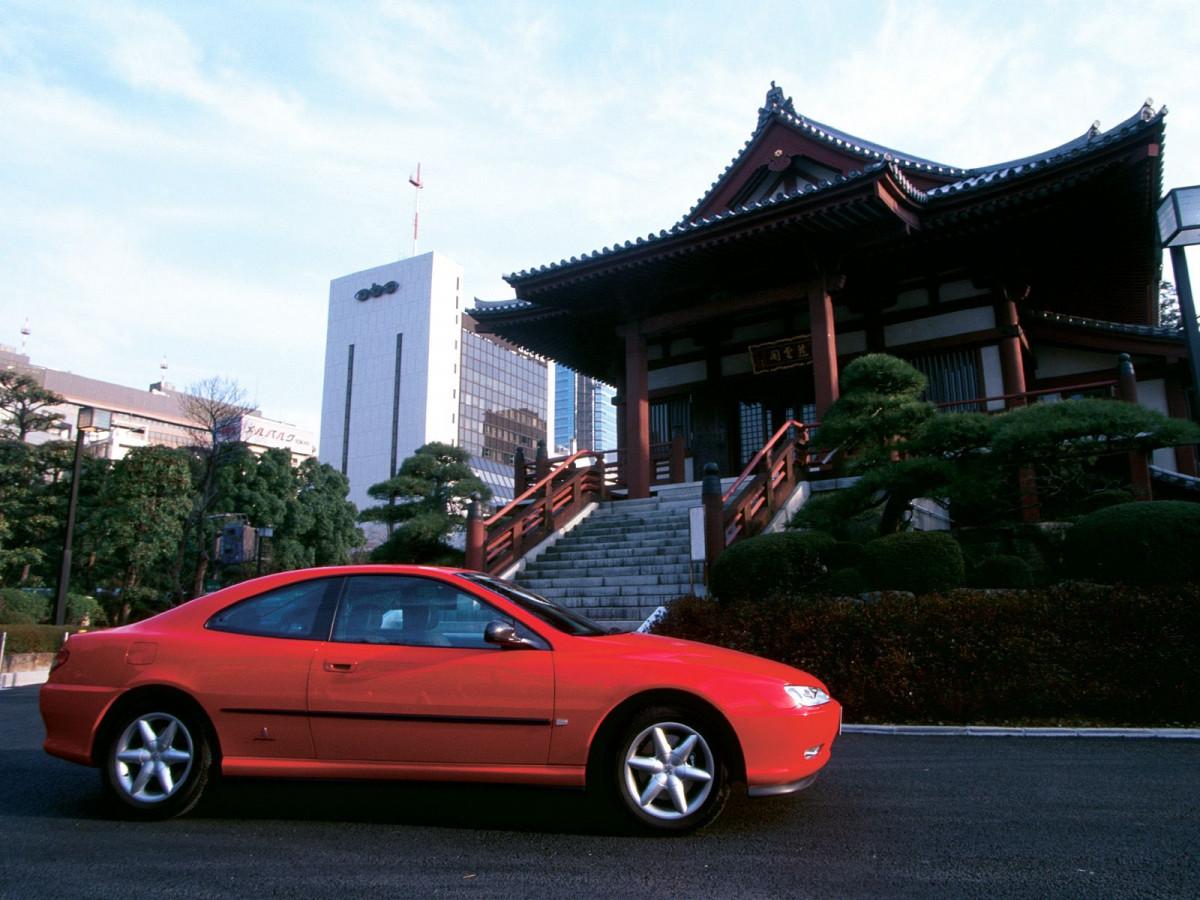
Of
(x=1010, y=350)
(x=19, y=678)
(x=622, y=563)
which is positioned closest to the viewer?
(x=622, y=563)

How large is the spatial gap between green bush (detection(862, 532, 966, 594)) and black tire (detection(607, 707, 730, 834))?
16.0ft

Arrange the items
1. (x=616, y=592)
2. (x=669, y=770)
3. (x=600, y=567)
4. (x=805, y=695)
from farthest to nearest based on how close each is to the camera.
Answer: (x=600, y=567), (x=616, y=592), (x=805, y=695), (x=669, y=770)

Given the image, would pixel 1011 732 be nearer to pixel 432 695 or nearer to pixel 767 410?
pixel 432 695

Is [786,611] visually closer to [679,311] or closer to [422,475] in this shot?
[679,311]

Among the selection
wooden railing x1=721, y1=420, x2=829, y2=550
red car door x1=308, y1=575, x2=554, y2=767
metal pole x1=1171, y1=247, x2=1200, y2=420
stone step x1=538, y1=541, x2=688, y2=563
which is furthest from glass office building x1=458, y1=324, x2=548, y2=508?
red car door x1=308, y1=575, x2=554, y2=767

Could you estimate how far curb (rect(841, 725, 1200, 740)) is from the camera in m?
5.92

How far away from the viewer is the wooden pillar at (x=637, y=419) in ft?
A: 49.0

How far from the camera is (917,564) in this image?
8.05 metres

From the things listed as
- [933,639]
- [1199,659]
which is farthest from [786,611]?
[1199,659]

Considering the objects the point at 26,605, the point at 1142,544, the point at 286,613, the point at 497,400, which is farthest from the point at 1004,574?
the point at 497,400

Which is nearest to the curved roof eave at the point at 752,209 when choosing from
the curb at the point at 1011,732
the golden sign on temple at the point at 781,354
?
the golden sign on temple at the point at 781,354

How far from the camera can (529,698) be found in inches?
153

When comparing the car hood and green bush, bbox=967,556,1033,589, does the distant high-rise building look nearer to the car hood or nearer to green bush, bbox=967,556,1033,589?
green bush, bbox=967,556,1033,589

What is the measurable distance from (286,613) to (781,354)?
12.9 m
